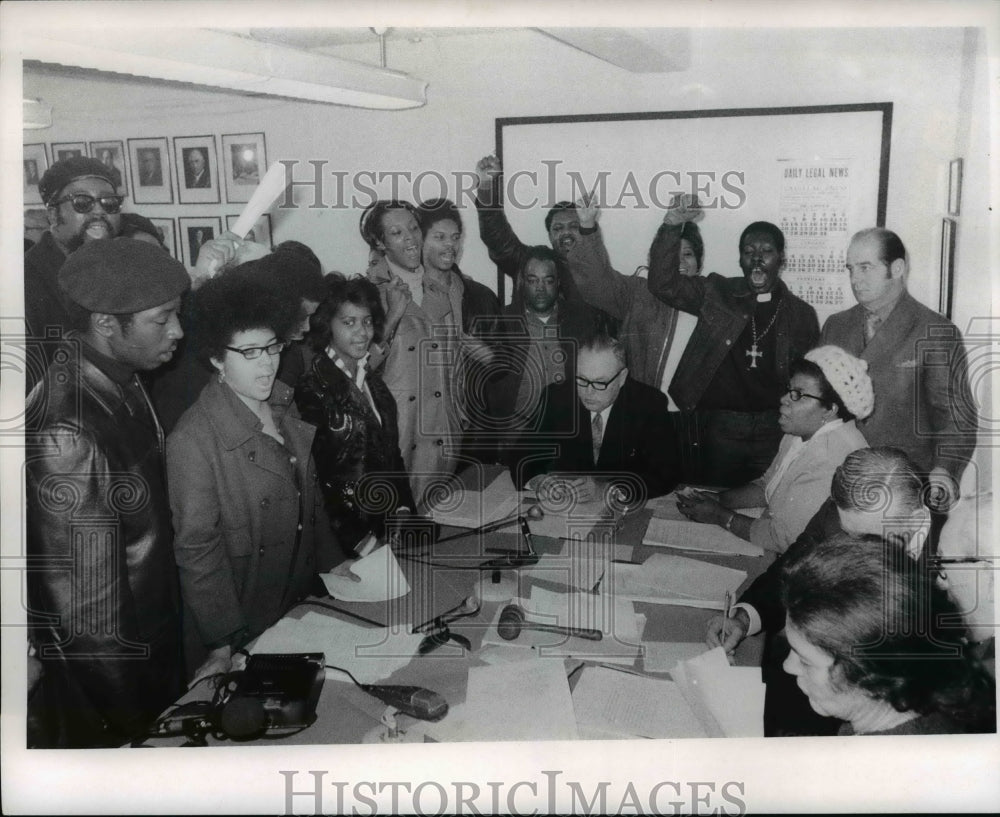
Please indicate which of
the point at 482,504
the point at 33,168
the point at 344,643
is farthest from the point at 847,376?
the point at 33,168

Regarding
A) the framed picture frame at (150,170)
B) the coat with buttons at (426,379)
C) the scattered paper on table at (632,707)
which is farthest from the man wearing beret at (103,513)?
the scattered paper on table at (632,707)

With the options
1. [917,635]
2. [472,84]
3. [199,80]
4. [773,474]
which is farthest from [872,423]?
[199,80]

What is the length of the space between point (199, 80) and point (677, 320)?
1.32 m

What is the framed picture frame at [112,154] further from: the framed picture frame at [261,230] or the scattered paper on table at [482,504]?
the scattered paper on table at [482,504]

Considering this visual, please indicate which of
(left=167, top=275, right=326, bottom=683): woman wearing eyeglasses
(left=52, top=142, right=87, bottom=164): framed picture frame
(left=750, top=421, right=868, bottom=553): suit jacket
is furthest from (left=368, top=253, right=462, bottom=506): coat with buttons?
(left=750, top=421, right=868, bottom=553): suit jacket

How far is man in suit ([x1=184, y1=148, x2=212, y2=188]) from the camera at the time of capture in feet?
7.07

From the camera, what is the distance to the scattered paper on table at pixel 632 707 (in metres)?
2.04

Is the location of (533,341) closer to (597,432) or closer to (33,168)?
(597,432)

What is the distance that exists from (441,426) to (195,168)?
868 millimetres

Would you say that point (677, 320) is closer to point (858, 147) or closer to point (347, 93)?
point (858, 147)

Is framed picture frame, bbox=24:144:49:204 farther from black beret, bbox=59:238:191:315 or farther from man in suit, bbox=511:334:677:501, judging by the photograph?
man in suit, bbox=511:334:677:501

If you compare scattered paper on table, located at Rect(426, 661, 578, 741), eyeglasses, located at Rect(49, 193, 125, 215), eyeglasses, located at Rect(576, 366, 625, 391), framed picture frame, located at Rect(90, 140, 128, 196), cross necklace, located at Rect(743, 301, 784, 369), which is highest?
framed picture frame, located at Rect(90, 140, 128, 196)

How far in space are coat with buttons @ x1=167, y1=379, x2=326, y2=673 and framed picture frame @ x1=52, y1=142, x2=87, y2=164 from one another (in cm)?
62

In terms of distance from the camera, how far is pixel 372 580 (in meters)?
2.29
